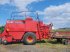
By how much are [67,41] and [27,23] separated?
402cm

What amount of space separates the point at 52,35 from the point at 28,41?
93.5 inches

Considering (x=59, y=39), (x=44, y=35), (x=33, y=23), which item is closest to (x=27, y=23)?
(x=33, y=23)

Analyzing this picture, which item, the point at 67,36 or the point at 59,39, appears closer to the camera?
the point at 67,36

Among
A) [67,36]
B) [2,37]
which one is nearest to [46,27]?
[67,36]

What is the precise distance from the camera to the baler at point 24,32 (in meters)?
22.1

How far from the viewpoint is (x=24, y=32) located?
2244cm

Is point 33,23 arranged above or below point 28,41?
above

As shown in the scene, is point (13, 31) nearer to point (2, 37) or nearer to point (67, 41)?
point (2, 37)

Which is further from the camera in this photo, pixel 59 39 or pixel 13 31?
pixel 59 39

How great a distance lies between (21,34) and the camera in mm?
22359

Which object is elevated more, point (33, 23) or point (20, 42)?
point (33, 23)

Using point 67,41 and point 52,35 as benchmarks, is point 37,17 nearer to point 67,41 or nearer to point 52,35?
point 52,35

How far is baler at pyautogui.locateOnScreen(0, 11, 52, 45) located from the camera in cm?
2209

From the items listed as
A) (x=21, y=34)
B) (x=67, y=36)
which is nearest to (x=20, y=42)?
(x=21, y=34)
